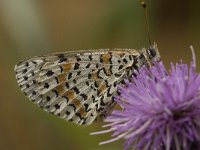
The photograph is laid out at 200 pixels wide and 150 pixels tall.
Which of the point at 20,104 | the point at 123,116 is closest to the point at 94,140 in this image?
the point at 20,104

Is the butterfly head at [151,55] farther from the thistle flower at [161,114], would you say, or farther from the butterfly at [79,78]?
the thistle flower at [161,114]

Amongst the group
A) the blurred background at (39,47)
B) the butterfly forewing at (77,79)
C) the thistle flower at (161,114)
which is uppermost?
the blurred background at (39,47)

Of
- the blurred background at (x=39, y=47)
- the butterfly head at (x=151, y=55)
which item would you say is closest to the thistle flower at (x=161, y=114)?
the butterfly head at (x=151, y=55)

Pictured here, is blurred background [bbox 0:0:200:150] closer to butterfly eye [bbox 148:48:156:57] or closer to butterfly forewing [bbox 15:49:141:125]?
butterfly forewing [bbox 15:49:141:125]

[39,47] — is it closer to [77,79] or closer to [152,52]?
[77,79]

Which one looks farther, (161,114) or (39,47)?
(39,47)

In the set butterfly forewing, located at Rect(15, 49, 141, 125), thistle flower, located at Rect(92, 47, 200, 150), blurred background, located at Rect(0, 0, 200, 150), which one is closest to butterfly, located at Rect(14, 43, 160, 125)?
butterfly forewing, located at Rect(15, 49, 141, 125)

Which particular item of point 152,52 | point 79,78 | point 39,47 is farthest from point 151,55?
point 39,47
